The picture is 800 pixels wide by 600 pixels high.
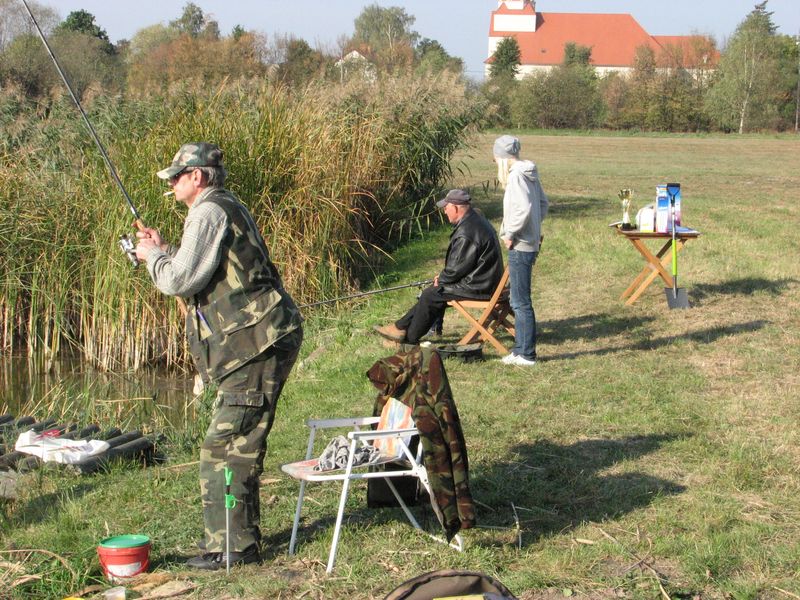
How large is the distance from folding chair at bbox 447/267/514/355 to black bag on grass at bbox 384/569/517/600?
483cm

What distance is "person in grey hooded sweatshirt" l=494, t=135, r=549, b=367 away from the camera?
8148 mm

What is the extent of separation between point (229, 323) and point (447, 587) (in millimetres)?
1469

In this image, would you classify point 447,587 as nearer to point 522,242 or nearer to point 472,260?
point 522,242

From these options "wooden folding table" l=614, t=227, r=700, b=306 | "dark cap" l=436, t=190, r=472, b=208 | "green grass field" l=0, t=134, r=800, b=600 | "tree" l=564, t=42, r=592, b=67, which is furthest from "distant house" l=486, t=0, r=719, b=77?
"dark cap" l=436, t=190, r=472, b=208

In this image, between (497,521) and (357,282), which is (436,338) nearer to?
(357,282)

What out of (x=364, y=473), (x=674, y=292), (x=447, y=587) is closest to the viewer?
(x=447, y=587)

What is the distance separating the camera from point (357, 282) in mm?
12234

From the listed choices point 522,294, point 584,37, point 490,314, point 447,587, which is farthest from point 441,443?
point 584,37

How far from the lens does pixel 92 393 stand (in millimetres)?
8977

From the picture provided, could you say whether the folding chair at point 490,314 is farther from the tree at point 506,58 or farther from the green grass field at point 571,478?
the tree at point 506,58

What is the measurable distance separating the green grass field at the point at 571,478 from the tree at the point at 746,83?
47.1 metres

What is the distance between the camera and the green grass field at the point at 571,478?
4590 mm

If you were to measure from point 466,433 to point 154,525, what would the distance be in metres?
2.09

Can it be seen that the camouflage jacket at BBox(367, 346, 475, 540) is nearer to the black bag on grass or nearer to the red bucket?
the black bag on grass
